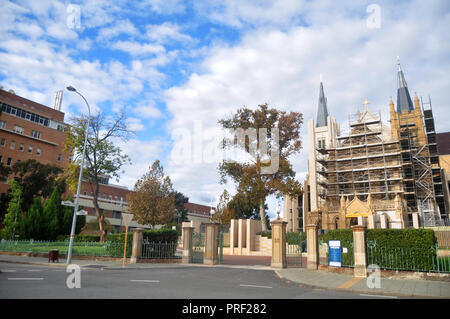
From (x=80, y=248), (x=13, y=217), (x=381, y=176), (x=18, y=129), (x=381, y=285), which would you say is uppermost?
(x=18, y=129)

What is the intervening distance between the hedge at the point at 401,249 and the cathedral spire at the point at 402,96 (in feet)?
201

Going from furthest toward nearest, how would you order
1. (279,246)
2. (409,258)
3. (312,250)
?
(279,246), (312,250), (409,258)

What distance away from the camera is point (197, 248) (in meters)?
20.5

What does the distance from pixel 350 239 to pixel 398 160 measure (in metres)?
43.3

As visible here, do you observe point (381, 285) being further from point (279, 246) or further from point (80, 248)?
point (80, 248)

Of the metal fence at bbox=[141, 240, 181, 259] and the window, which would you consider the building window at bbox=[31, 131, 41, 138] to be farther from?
the metal fence at bbox=[141, 240, 181, 259]

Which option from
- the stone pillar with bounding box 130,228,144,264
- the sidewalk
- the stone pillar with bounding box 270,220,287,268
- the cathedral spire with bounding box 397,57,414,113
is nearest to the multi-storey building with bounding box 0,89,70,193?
the stone pillar with bounding box 130,228,144,264

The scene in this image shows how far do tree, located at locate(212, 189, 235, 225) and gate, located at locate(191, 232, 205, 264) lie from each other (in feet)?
74.0

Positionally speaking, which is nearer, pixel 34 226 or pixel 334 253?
pixel 334 253

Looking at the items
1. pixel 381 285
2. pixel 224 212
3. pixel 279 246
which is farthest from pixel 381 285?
pixel 224 212

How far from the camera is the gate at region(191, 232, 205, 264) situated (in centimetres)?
2025

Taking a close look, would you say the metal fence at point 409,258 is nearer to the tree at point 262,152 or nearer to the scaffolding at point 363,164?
the tree at point 262,152

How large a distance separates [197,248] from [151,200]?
76.4 feet

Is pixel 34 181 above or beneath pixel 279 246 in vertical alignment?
above
